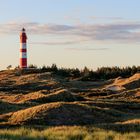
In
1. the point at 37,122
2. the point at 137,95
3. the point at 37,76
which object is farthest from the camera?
the point at 37,76

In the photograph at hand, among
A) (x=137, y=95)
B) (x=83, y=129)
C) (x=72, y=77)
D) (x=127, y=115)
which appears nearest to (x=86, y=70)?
(x=72, y=77)

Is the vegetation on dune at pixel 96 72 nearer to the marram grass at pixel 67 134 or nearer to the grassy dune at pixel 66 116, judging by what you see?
the grassy dune at pixel 66 116

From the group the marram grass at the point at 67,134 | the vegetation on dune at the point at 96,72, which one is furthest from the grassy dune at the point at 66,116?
the vegetation on dune at the point at 96,72

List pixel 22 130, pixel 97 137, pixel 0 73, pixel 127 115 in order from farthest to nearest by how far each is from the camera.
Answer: pixel 0 73 < pixel 127 115 < pixel 22 130 < pixel 97 137

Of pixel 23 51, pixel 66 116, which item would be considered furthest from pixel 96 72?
pixel 66 116

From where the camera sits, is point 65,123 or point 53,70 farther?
point 53,70

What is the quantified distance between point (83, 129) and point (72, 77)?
3801 cm

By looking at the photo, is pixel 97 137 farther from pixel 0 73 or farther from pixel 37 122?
pixel 0 73

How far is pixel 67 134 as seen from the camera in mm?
19719

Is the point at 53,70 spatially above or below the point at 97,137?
above

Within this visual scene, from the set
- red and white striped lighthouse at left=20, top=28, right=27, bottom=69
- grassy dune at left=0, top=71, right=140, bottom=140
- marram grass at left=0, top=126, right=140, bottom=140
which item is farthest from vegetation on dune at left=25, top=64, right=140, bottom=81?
marram grass at left=0, top=126, right=140, bottom=140

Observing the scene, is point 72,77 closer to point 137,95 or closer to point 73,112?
point 137,95

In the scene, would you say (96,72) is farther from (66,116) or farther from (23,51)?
(66,116)

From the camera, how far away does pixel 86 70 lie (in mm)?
61375
